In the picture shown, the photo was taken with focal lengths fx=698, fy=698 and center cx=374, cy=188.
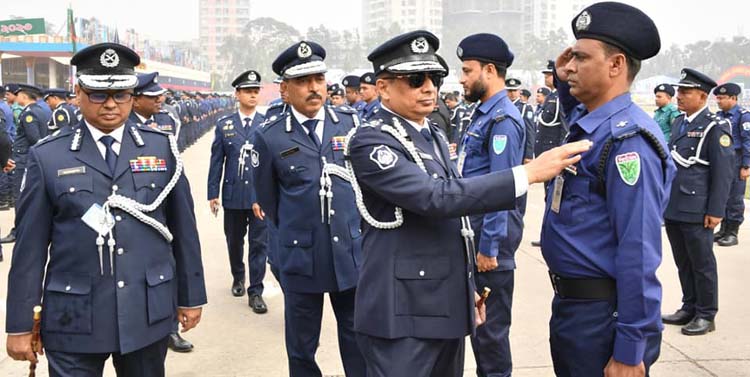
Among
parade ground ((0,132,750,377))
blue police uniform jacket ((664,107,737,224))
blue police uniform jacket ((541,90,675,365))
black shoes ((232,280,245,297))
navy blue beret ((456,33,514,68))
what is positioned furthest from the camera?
black shoes ((232,280,245,297))

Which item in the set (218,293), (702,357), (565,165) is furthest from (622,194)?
(218,293)

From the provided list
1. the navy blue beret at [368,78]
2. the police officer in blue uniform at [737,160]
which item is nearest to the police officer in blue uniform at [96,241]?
the navy blue beret at [368,78]

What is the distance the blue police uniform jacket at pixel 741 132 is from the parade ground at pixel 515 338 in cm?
195

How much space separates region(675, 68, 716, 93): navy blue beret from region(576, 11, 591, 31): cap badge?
394cm

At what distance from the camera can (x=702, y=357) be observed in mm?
5141

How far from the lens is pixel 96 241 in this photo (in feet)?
9.41

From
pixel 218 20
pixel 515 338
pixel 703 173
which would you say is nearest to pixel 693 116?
pixel 703 173

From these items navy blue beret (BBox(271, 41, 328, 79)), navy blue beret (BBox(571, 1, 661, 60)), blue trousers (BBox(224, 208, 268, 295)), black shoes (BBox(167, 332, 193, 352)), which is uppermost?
navy blue beret (BBox(571, 1, 661, 60))

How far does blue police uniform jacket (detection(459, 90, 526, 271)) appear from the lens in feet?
13.3

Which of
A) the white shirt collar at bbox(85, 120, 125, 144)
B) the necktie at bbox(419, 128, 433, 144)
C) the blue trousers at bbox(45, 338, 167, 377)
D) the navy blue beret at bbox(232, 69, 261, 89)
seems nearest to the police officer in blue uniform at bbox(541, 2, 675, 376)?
the necktie at bbox(419, 128, 433, 144)

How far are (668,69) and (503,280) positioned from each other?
10633 centimetres

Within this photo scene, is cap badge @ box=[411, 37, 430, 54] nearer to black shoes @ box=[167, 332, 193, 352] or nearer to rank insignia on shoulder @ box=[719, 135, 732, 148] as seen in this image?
black shoes @ box=[167, 332, 193, 352]

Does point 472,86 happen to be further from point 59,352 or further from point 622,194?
point 59,352

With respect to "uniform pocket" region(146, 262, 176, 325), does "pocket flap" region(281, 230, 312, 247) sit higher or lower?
lower
